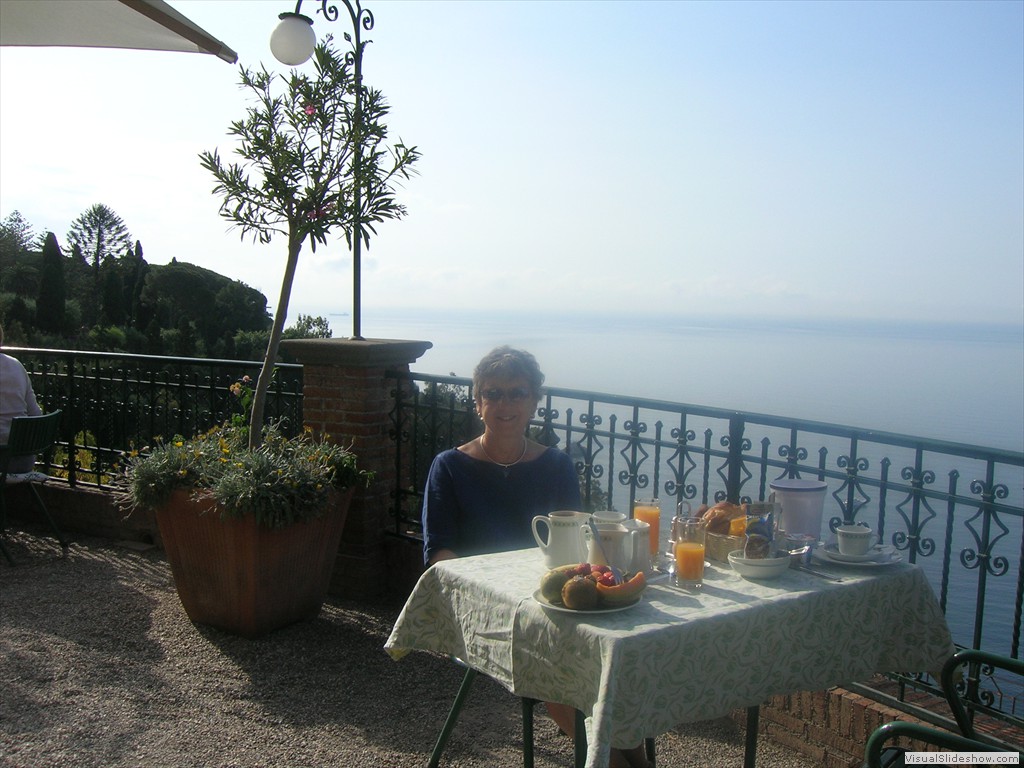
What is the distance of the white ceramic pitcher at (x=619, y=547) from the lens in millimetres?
2506

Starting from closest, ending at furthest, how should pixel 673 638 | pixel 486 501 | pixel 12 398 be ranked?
pixel 673 638 → pixel 486 501 → pixel 12 398

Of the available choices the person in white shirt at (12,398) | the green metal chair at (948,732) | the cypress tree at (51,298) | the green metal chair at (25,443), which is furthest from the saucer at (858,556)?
the cypress tree at (51,298)

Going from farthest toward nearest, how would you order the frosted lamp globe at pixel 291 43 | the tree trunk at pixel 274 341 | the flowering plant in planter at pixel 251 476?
the frosted lamp globe at pixel 291 43 → the tree trunk at pixel 274 341 → the flowering plant in planter at pixel 251 476

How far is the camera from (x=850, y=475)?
3453 mm

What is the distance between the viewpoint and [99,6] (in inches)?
154

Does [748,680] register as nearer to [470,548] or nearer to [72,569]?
[470,548]

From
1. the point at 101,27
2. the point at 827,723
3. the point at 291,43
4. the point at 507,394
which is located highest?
the point at 291,43

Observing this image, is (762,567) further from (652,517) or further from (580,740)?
(580,740)

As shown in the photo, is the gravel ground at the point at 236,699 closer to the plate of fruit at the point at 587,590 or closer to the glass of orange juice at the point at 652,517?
the glass of orange juice at the point at 652,517

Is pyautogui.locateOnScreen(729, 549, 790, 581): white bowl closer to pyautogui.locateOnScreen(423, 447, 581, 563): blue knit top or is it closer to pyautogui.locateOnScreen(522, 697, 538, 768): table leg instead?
pyautogui.locateOnScreen(522, 697, 538, 768): table leg

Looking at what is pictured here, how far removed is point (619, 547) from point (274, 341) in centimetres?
301

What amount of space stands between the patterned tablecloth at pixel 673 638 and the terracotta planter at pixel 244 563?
193 centimetres

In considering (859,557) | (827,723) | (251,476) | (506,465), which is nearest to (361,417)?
(251,476)

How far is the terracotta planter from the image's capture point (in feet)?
14.6
